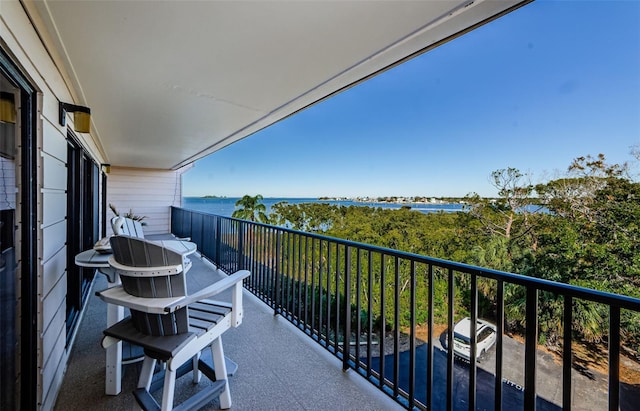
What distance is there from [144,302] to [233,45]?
1583mm

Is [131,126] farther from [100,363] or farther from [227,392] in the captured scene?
[227,392]

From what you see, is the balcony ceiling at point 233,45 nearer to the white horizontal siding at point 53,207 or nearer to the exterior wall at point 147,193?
the white horizontal siding at point 53,207

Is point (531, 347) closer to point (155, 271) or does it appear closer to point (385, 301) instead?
point (385, 301)

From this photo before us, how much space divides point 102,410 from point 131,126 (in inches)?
136

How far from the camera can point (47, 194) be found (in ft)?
5.29

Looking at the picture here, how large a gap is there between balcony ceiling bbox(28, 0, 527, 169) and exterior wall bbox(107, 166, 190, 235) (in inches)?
243

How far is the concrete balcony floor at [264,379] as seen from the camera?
5.69 ft

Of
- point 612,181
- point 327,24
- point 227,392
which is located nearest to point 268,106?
point 327,24

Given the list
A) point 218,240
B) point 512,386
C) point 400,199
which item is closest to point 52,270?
point 218,240

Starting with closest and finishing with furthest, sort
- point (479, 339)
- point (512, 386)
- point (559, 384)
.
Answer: point (479, 339) → point (512, 386) → point (559, 384)

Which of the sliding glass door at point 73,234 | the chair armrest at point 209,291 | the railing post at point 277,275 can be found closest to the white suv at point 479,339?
the railing post at point 277,275

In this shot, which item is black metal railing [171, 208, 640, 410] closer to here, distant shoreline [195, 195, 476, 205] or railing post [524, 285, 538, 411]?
railing post [524, 285, 538, 411]

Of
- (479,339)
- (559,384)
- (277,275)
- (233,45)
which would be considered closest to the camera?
(233,45)

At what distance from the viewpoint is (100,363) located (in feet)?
6.93
